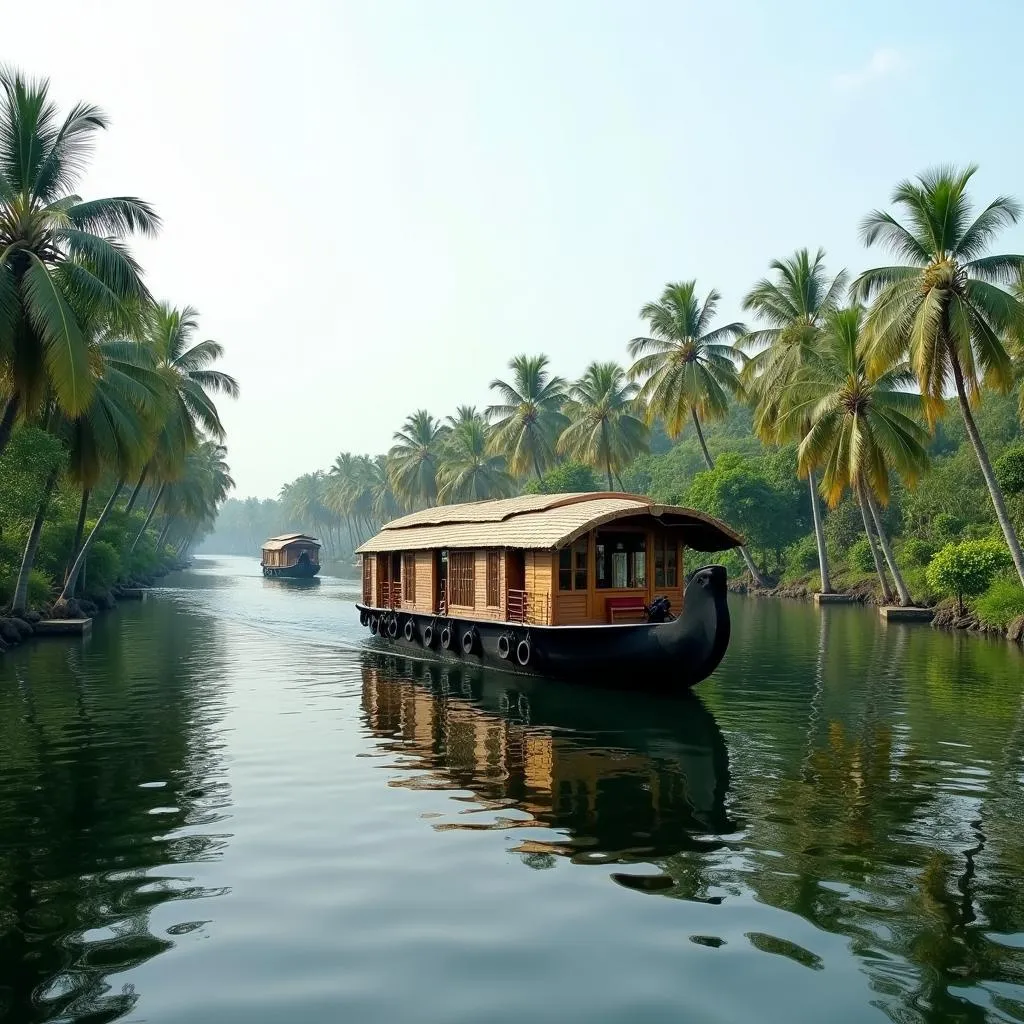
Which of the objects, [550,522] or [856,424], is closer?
[550,522]

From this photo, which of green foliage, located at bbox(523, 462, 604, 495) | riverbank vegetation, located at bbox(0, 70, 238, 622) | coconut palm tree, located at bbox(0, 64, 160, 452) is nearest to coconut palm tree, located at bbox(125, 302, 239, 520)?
riverbank vegetation, located at bbox(0, 70, 238, 622)

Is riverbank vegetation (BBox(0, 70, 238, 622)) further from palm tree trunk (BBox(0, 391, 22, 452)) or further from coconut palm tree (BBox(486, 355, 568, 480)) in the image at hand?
coconut palm tree (BBox(486, 355, 568, 480))

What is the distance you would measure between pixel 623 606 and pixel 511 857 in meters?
10.0

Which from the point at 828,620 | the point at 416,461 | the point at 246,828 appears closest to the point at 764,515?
the point at 828,620

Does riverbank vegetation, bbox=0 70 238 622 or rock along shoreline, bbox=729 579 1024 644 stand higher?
riverbank vegetation, bbox=0 70 238 622

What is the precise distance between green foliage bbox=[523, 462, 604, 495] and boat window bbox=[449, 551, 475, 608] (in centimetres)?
3127

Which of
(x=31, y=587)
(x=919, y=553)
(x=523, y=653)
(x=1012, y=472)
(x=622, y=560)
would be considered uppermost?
(x=1012, y=472)

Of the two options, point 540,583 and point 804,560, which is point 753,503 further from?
point 540,583

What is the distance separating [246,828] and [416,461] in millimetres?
61044

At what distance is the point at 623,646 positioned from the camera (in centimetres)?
1591

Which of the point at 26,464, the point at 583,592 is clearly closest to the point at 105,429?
the point at 26,464

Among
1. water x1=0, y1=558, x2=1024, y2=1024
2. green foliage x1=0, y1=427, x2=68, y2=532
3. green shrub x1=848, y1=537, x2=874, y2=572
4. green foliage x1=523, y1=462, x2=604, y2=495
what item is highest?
green foliage x1=523, y1=462, x2=604, y2=495

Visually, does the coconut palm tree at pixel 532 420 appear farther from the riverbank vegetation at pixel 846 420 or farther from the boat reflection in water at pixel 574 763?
the boat reflection in water at pixel 574 763

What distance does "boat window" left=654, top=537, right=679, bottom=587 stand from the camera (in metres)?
18.0
